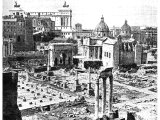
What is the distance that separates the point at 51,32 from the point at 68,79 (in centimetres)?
1895

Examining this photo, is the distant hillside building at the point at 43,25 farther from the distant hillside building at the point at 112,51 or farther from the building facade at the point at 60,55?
the building facade at the point at 60,55

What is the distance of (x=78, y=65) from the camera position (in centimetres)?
3359

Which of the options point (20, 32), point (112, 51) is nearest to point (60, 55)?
point (112, 51)

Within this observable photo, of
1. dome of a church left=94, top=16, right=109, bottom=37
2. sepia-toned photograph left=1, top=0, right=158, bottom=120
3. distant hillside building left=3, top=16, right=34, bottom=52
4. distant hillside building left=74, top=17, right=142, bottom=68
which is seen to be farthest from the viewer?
dome of a church left=94, top=16, right=109, bottom=37

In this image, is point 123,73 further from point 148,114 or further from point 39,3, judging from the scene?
point 39,3

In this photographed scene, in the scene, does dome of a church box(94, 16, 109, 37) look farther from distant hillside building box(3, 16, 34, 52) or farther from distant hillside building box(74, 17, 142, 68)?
distant hillside building box(3, 16, 34, 52)

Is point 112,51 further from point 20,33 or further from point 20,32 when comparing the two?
point 20,32

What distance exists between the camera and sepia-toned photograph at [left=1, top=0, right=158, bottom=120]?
569 inches

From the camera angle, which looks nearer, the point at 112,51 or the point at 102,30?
the point at 112,51

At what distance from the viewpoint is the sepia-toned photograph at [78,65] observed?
1446 centimetres

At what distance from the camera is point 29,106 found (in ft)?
58.4

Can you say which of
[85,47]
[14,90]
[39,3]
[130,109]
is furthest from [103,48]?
[14,90]

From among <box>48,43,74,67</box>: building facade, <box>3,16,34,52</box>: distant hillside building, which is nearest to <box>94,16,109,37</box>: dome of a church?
<box>48,43,74,67</box>: building facade

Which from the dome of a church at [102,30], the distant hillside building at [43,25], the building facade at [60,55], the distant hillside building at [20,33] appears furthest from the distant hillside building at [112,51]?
the distant hillside building at [43,25]
